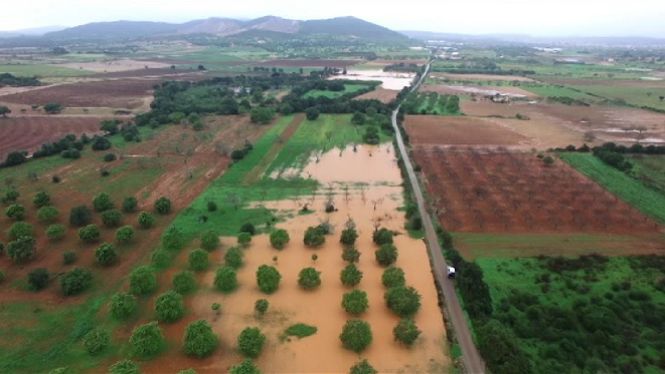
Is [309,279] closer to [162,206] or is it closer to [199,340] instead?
[199,340]

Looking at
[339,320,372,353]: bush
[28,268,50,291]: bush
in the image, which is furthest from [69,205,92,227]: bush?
[339,320,372,353]: bush

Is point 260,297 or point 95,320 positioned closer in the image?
point 95,320

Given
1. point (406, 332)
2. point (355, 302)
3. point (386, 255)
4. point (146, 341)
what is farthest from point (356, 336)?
point (146, 341)

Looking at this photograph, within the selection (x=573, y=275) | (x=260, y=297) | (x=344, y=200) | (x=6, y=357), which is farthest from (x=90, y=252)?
(x=573, y=275)

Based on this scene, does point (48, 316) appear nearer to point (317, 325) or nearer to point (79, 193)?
point (317, 325)

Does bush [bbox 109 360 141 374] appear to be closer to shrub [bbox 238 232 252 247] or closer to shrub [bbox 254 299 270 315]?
shrub [bbox 254 299 270 315]

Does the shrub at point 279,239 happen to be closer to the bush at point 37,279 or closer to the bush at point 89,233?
the bush at point 89,233
